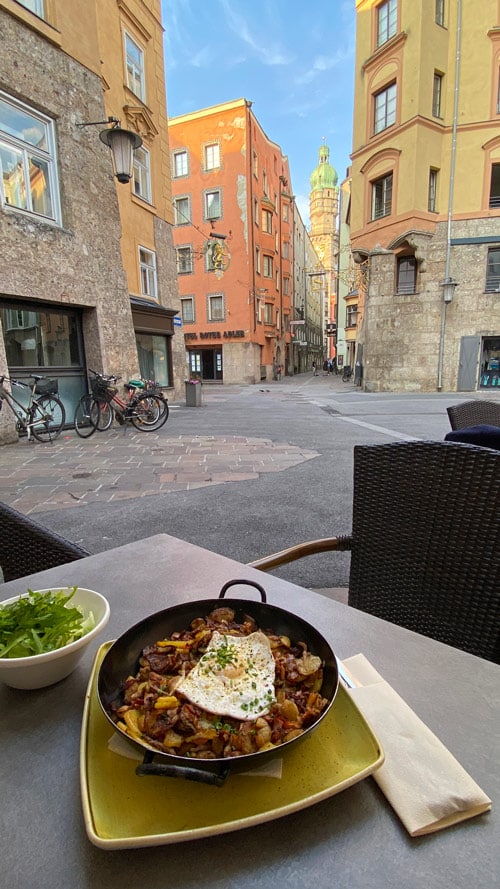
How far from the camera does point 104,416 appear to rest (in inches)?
307

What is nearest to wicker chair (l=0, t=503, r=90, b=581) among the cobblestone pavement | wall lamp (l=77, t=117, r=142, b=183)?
the cobblestone pavement

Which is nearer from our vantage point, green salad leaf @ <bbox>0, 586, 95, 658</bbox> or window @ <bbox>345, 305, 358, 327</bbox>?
green salad leaf @ <bbox>0, 586, 95, 658</bbox>

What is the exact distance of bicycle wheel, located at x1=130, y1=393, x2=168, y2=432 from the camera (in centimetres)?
795

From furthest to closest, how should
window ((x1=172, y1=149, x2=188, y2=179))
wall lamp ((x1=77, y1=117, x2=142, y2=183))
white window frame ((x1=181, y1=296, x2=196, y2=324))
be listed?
white window frame ((x1=181, y1=296, x2=196, y2=324))
window ((x1=172, y1=149, x2=188, y2=179))
wall lamp ((x1=77, y1=117, x2=142, y2=183))

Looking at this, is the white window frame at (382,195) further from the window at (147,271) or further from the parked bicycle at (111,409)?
the parked bicycle at (111,409)

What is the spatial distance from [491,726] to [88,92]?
10112 millimetres

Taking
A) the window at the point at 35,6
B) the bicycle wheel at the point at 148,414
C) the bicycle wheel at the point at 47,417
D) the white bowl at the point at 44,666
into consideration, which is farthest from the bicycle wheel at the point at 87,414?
the white bowl at the point at 44,666

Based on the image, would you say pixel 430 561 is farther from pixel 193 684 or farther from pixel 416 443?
pixel 193 684

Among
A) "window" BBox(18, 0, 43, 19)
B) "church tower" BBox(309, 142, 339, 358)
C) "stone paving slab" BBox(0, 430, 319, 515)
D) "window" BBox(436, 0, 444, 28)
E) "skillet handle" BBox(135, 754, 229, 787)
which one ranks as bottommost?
"stone paving slab" BBox(0, 430, 319, 515)

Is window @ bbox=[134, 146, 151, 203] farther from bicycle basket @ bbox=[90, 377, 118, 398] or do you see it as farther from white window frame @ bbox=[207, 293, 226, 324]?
white window frame @ bbox=[207, 293, 226, 324]

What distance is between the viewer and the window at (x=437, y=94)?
14617 millimetres

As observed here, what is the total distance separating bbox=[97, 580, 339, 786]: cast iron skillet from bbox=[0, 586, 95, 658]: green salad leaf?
0.35 ft

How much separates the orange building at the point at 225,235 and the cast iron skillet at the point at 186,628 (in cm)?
2385

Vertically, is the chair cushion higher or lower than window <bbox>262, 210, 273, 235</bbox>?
lower
